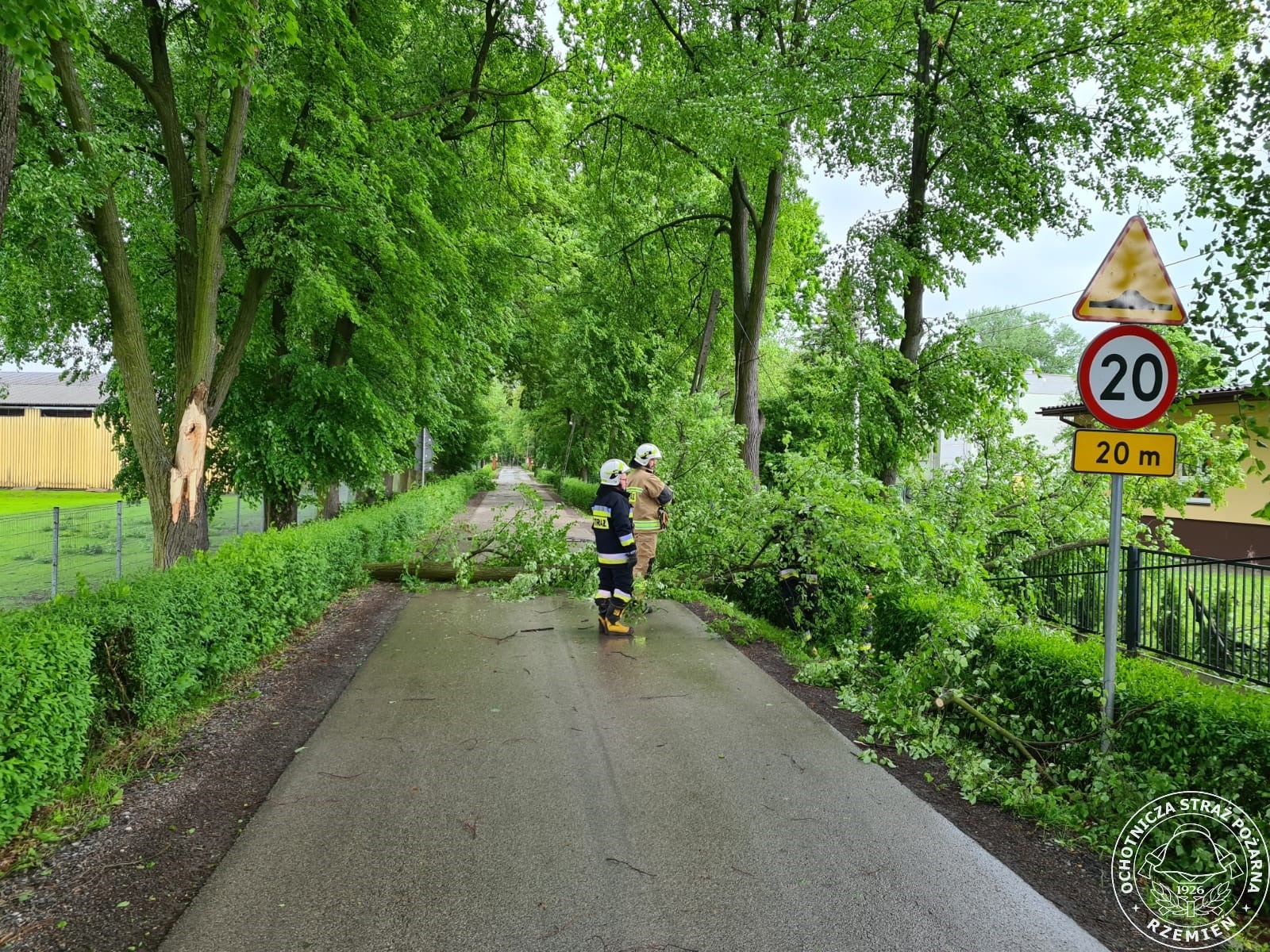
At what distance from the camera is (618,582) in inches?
326

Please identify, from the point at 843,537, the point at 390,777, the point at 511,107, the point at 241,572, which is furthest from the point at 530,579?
the point at 511,107

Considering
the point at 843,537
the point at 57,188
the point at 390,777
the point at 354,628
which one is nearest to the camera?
the point at 390,777

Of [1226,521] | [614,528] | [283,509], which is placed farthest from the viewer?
[1226,521]

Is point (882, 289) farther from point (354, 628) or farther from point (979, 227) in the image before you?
point (354, 628)

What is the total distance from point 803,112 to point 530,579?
7.83 meters

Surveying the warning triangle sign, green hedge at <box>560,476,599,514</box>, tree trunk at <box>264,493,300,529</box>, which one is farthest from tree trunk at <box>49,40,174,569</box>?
green hedge at <box>560,476,599,514</box>

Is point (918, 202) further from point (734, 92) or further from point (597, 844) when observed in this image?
point (597, 844)

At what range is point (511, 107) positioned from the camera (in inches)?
499

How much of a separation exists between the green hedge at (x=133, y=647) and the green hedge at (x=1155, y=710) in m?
5.63

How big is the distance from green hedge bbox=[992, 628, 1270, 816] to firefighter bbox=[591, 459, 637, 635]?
13.2ft

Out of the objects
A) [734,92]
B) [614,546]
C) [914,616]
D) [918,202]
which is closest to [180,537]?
[614,546]

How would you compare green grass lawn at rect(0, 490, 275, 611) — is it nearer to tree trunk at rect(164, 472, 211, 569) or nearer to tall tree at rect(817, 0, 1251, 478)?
tree trunk at rect(164, 472, 211, 569)

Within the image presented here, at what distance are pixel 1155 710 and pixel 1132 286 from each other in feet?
7.94

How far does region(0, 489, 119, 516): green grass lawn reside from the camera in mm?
21109
